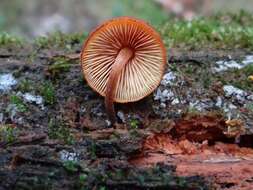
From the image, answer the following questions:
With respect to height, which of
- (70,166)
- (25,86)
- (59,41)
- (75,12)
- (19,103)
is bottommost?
(70,166)

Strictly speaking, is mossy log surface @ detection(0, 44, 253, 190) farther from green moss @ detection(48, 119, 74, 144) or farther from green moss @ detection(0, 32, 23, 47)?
green moss @ detection(0, 32, 23, 47)

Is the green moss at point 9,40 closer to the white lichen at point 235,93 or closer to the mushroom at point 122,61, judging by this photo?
the mushroom at point 122,61

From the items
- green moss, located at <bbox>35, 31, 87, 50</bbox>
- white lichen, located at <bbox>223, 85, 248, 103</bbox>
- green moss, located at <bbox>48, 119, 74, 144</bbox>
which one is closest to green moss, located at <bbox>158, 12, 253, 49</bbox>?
white lichen, located at <bbox>223, 85, 248, 103</bbox>

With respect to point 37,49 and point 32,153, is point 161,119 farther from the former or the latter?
point 37,49

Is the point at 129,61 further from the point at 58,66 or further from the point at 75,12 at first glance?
the point at 75,12

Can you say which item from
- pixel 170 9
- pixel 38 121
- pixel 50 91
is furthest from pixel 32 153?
pixel 170 9

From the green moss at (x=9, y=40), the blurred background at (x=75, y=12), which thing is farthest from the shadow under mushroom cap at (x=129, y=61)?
the blurred background at (x=75, y=12)

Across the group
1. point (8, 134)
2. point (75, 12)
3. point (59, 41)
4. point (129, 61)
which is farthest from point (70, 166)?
point (75, 12)
